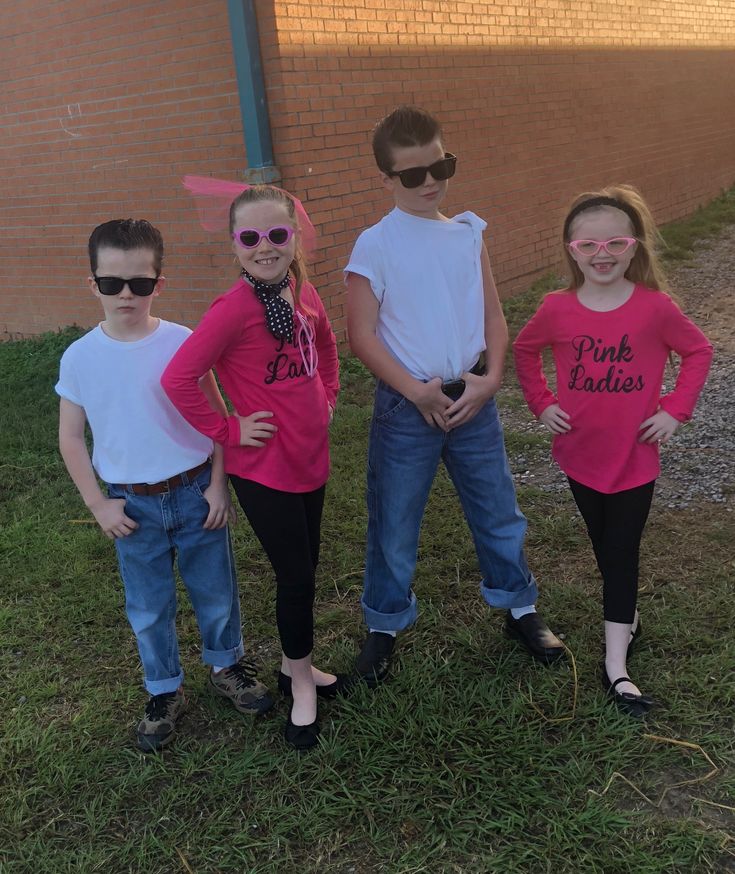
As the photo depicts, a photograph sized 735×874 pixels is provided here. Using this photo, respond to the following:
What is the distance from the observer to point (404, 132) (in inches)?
97.3

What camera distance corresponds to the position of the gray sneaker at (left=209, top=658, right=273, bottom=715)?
2717 mm

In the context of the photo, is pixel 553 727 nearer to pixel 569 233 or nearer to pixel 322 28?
pixel 569 233

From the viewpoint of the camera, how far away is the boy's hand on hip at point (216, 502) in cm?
252

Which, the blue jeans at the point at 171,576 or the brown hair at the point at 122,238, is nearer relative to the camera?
the brown hair at the point at 122,238

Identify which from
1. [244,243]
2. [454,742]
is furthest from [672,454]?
[244,243]

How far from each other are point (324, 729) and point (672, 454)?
2.78 m

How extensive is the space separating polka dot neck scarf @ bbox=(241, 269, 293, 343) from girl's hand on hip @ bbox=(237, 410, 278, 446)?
0.23 m

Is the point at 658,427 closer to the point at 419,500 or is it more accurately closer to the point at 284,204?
the point at 419,500

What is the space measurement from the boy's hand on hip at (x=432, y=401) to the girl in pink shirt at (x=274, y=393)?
30 centimetres

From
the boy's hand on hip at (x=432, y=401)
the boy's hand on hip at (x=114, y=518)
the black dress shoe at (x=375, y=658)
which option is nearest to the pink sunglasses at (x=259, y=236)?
the boy's hand on hip at (x=432, y=401)

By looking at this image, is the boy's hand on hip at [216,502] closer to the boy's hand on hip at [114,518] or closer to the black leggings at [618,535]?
the boy's hand on hip at [114,518]

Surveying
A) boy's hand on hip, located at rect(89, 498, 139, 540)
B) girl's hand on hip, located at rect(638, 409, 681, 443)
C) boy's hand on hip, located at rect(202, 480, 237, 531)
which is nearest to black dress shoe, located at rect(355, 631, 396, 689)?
boy's hand on hip, located at rect(202, 480, 237, 531)

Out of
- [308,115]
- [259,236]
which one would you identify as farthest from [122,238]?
[308,115]

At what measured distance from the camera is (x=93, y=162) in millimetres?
7219
